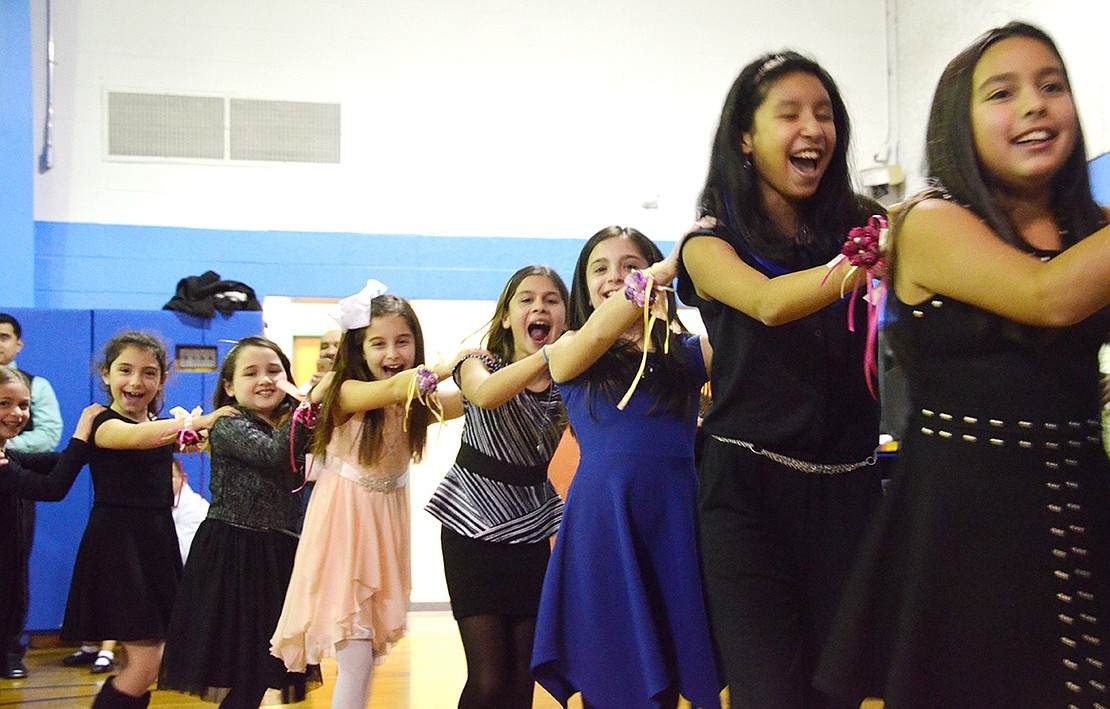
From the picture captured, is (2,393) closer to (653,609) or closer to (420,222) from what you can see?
(653,609)

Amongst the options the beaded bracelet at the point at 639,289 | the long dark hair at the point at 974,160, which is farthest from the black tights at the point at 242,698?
the long dark hair at the point at 974,160

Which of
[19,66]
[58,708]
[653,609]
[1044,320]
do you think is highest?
[19,66]

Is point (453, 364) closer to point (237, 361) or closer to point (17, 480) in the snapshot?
point (237, 361)

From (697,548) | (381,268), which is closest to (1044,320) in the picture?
(697,548)

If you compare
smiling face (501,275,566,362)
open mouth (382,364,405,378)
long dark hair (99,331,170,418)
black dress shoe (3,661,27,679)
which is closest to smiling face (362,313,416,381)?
open mouth (382,364,405,378)

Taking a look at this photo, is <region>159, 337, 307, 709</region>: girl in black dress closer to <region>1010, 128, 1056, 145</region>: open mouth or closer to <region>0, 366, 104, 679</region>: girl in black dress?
<region>0, 366, 104, 679</region>: girl in black dress

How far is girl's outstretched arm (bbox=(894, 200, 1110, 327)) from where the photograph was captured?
1.37m

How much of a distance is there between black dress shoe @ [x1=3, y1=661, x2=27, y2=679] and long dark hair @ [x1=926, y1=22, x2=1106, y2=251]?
5.35 m

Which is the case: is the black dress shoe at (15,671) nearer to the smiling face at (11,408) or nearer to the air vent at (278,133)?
the smiling face at (11,408)

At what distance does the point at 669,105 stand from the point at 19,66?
15.9 ft

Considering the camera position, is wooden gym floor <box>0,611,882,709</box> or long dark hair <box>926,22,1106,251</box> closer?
long dark hair <box>926,22,1106,251</box>

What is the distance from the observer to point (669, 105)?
916cm

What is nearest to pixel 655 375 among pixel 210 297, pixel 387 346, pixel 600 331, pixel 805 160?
pixel 600 331

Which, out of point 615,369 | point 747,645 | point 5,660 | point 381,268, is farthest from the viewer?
point 381,268
